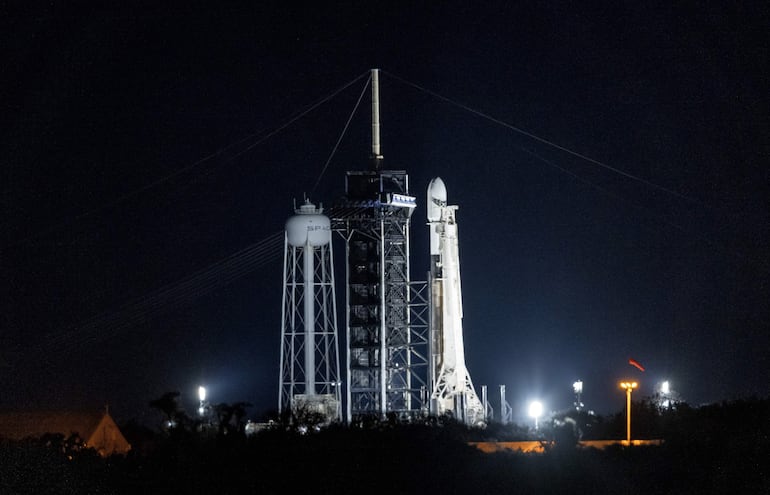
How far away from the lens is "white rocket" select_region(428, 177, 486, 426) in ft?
171

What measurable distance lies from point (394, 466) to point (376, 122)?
71.1ft

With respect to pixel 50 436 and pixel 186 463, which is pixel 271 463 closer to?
pixel 186 463

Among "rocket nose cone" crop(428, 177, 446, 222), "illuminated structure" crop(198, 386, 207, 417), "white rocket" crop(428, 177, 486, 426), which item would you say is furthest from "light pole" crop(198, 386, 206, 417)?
"rocket nose cone" crop(428, 177, 446, 222)

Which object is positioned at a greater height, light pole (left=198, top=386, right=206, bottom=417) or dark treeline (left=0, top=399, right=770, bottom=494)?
light pole (left=198, top=386, right=206, bottom=417)

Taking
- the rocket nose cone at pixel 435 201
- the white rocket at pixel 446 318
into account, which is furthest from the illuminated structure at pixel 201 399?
the rocket nose cone at pixel 435 201

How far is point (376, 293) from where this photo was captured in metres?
52.8

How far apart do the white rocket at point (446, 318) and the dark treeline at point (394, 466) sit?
13556 mm

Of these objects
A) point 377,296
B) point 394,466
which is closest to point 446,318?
point 377,296

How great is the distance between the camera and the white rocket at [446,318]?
171 ft

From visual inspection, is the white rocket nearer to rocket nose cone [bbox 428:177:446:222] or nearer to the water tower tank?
rocket nose cone [bbox 428:177:446:222]

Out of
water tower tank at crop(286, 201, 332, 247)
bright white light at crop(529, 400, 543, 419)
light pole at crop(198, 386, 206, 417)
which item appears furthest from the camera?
water tower tank at crop(286, 201, 332, 247)

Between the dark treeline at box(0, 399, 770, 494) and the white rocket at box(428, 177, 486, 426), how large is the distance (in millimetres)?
13556

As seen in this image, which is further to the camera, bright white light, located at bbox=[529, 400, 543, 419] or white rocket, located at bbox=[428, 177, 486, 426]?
white rocket, located at bbox=[428, 177, 486, 426]

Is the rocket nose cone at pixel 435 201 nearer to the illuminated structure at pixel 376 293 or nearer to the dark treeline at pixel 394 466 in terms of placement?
the illuminated structure at pixel 376 293
